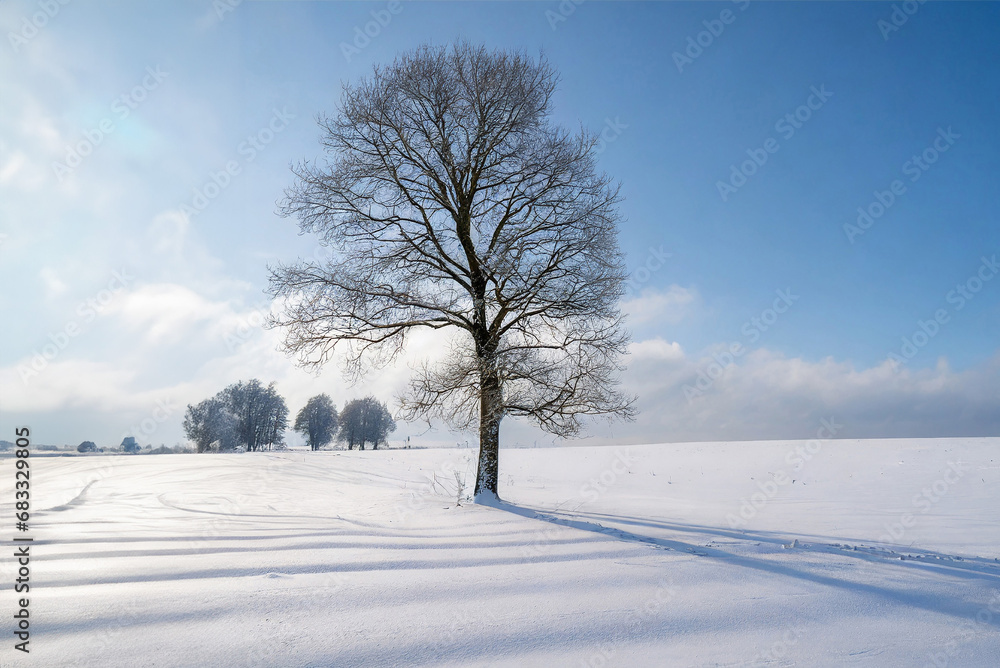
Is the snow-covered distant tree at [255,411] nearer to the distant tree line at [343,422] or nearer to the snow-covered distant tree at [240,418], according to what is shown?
the snow-covered distant tree at [240,418]

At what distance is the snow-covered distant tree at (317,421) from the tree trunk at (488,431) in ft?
134

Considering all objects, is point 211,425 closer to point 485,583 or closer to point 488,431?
point 488,431

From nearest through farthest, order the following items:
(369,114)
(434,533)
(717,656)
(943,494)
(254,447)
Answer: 1. (717,656)
2. (434,533)
3. (369,114)
4. (943,494)
5. (254,447)

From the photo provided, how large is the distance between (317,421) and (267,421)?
6.07 metres

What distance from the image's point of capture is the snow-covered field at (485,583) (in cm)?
309

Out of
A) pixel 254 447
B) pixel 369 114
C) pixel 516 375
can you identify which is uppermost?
pixel 369 114

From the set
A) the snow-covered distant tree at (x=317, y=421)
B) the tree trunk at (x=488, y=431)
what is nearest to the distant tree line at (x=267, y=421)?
the snow-covered distant tree at (x=317, y=421)

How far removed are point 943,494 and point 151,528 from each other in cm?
1661

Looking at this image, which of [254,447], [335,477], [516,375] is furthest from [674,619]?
[254,447]

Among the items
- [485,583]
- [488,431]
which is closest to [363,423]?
[488,431]

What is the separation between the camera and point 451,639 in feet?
10.4

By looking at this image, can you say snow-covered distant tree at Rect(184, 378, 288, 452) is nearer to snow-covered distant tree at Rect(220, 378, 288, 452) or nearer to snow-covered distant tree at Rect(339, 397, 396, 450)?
snow-covered distant tree at Rect(220, 378, 288, 452)

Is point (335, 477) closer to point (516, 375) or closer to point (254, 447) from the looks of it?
point (516, 375)

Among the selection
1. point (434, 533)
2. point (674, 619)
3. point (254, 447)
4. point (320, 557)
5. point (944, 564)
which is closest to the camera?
point (674, 619)
